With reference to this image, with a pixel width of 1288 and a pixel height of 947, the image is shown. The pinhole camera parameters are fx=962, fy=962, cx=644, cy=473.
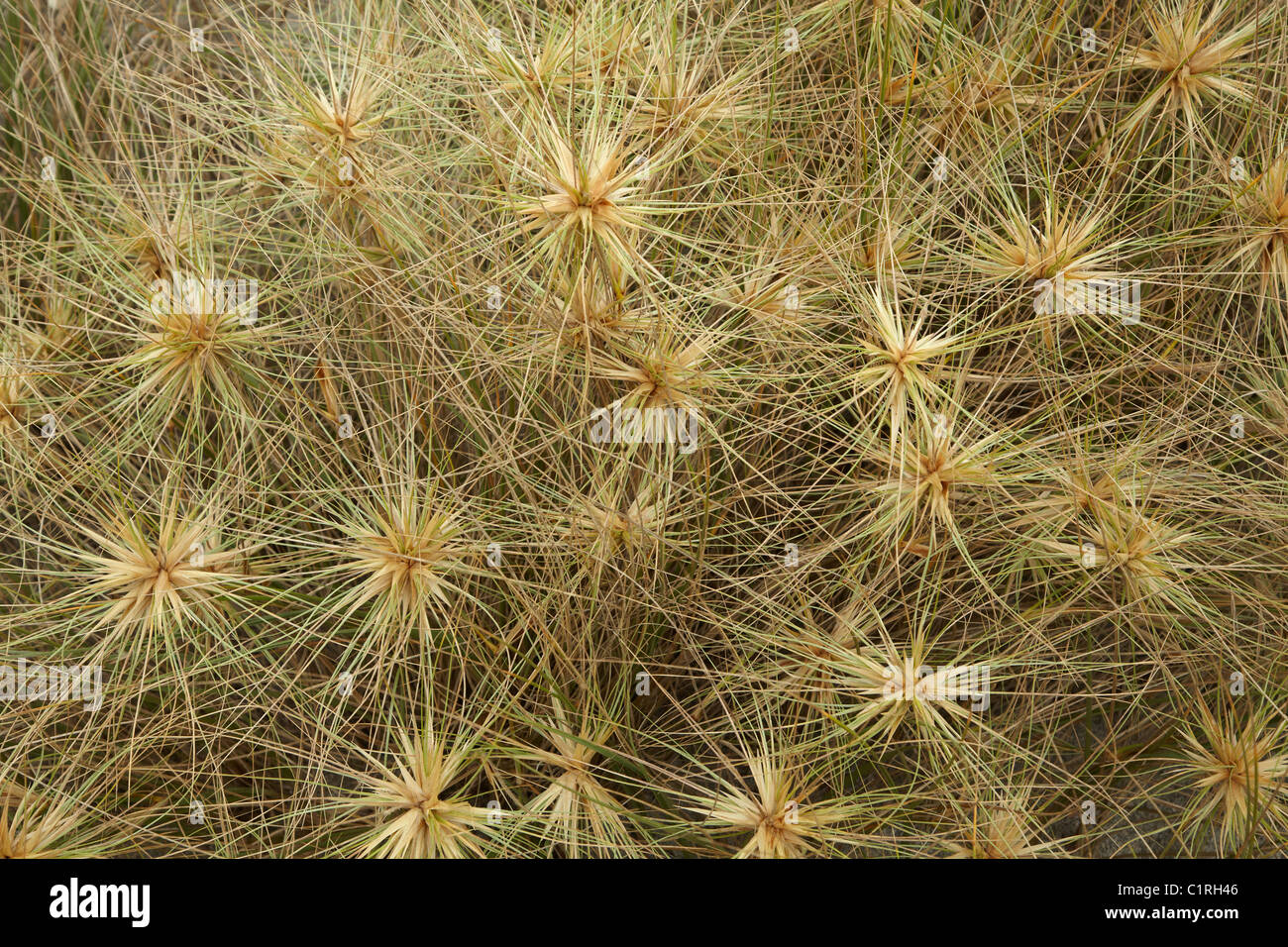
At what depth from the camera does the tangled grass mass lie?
38.2 inches

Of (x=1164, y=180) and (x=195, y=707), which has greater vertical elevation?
(x=1164, y=180)

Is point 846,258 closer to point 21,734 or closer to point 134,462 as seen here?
point 134,462

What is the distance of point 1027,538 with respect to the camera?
1.00 meters

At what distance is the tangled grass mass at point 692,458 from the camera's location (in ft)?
3.19

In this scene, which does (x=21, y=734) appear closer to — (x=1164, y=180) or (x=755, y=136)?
(x=755, y=136)

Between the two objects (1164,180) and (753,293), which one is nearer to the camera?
(753,293)

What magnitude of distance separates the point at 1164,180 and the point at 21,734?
1.44m

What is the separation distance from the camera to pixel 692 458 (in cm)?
101

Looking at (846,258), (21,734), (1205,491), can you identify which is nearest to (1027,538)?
(1205,491)
